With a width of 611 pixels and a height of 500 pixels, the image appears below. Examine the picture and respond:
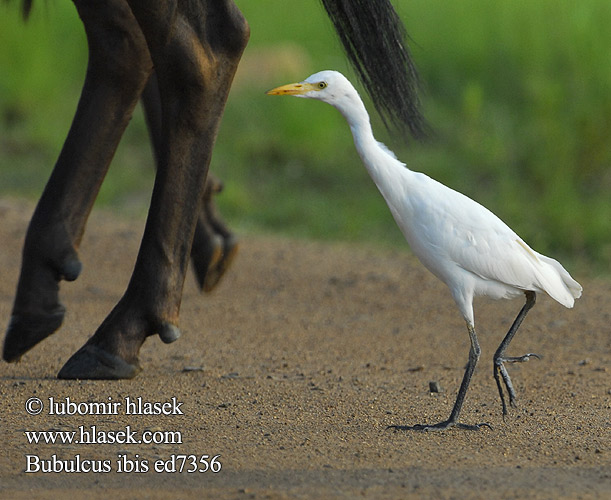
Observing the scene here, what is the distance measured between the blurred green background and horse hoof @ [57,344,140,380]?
321cm

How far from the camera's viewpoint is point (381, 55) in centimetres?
388

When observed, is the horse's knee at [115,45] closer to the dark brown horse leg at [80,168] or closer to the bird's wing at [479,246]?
the dark brown horse leg at [80,168]

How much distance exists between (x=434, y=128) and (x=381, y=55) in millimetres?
4898

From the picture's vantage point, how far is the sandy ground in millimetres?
2807

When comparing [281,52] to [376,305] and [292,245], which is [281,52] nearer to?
[292,245]

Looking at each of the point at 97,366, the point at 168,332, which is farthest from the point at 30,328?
the point at 168,332

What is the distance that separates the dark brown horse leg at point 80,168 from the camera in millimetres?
3779

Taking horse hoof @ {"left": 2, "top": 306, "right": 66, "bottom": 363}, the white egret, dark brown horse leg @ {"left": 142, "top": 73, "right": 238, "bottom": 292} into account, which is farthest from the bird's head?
dark brown horse leg @ {"left": 142, "top": 73, "right": 238, "bottom": 292}

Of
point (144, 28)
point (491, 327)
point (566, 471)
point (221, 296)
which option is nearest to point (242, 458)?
point (566, 471)

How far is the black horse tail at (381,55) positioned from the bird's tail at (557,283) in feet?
2.25

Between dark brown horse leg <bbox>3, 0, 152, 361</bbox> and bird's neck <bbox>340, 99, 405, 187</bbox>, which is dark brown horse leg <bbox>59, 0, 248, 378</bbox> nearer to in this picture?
dark brown horse leg <bbox>3, 0, 152, 361</bbox>

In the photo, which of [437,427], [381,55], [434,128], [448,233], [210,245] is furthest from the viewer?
[434,128]

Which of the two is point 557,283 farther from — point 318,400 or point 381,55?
point 381,55

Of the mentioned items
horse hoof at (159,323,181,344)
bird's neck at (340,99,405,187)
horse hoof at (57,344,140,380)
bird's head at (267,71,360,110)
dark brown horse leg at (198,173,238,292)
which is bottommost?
dark brown horse leg at (198,173,238,292)
